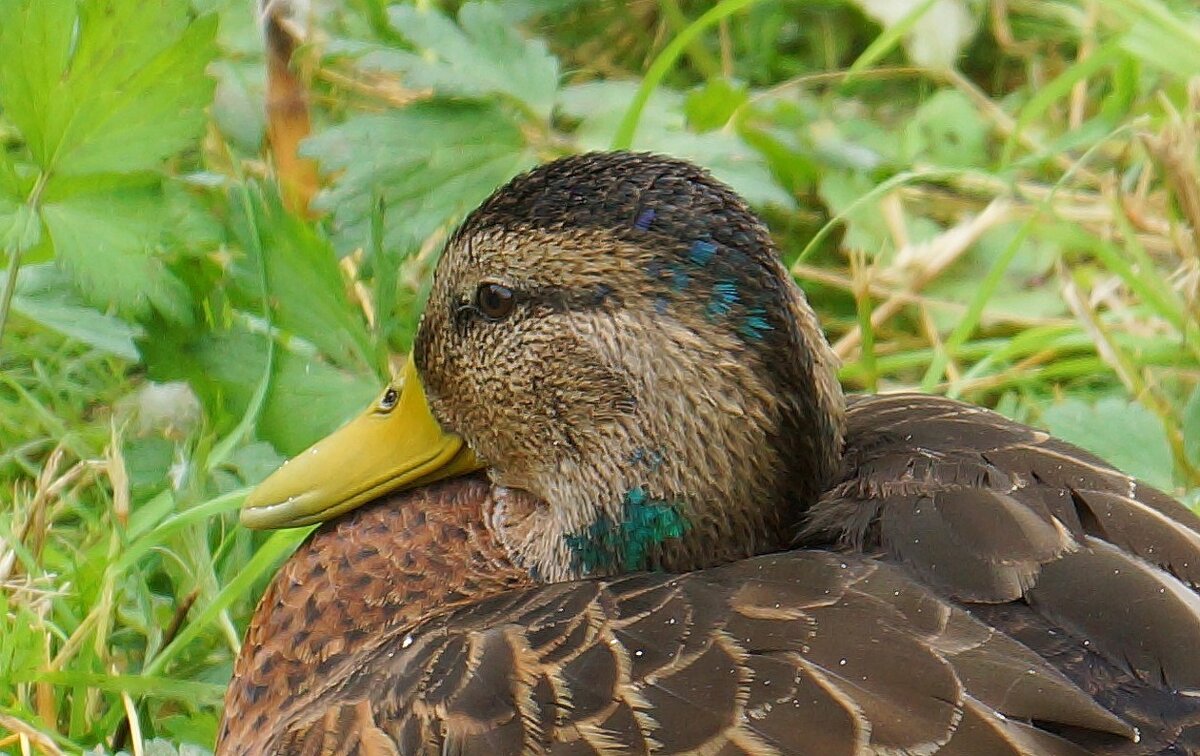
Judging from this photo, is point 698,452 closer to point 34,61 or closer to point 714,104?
point 34,61

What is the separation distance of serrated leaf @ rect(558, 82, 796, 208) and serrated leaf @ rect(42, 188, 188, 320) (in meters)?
0.85

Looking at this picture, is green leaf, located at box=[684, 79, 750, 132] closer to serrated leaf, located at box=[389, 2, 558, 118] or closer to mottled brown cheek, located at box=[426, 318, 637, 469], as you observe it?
serrated leaf, located at box=[389, 2, 558, 118]

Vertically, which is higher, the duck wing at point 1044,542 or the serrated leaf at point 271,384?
the duck wing at point 1044,542

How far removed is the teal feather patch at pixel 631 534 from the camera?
2037mm

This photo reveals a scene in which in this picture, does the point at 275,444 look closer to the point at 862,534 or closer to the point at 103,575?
the point at 103,575

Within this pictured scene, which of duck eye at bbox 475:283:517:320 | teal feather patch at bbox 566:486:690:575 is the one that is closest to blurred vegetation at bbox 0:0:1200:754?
duck eye at bbox 475:283:517:320

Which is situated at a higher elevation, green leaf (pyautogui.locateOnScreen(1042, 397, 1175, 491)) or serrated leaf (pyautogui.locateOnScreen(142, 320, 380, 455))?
serrated leaf (pyautogui.locateOnScreen(142, 320, 380, 455))

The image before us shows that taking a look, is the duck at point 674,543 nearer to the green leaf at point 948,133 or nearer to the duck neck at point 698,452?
the duck neck at point 698,452

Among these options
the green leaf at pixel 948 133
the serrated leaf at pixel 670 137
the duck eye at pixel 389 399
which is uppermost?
the serrated leaf at pixel 670 137

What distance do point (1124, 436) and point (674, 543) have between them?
961 mm

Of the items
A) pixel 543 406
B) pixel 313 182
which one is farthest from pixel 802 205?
pixel 543 406

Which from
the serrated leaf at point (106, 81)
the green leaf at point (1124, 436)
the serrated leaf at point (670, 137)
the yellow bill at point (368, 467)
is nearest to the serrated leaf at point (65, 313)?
the serrated leaf at point (106, 81)

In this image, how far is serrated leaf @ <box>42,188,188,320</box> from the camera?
8.19 ft

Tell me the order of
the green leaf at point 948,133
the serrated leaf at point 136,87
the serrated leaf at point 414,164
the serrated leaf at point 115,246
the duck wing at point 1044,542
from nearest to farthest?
the duck wing at point 1044,542 < the serrated leaf at point 136,87 < the serrated leaf at point 115,246 < the serrated leaf at point 414,164 < the green leaf at point 948,133
